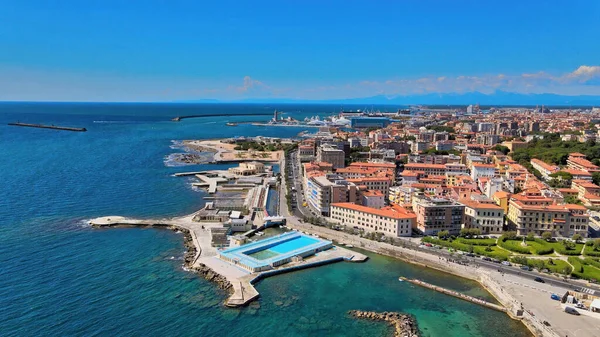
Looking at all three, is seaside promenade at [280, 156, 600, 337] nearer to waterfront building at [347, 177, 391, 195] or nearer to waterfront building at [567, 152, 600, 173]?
waterfront building at [347, 177, 391, 195]

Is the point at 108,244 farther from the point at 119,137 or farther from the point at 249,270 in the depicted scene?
the point at 119,137

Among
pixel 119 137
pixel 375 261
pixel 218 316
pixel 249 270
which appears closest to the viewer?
pixel 218 316

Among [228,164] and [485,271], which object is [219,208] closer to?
[485,271]

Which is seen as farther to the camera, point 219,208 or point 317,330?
point 219,208

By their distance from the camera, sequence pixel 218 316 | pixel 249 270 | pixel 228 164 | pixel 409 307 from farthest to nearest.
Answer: pixel 228 164, pixel 249 270, pixel 409 307, pixel 218 316

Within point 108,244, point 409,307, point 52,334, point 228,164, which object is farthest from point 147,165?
point 409,307

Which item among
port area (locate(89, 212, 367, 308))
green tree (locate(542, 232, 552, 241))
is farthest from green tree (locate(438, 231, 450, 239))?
green tree (locate(542, 232, 552, 241))
